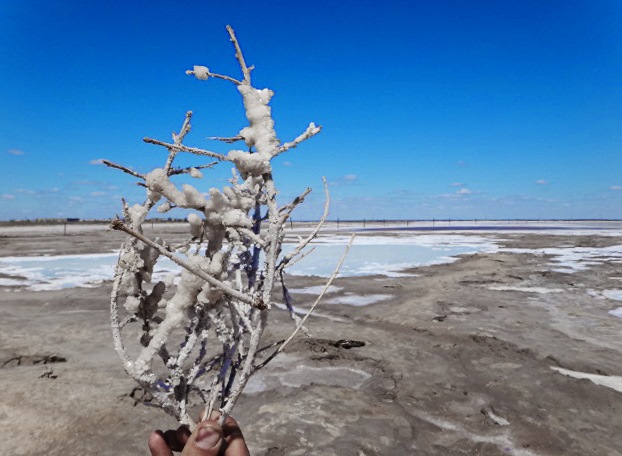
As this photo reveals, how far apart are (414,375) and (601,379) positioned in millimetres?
2515

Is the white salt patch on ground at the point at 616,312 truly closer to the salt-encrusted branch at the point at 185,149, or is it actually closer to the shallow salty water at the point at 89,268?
the shallow salty water at the point at 89,268

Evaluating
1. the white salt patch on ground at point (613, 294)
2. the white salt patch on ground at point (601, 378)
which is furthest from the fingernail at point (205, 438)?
the white salt patch on ground at point (613, 294)

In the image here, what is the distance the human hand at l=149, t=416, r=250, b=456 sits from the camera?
148 centimetres

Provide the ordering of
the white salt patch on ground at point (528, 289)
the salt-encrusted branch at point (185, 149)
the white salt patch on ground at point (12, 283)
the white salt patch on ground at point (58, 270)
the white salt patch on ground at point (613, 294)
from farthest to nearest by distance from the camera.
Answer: the white salt patch on ground at point (58, 270) → the white salt patch on ground at point (12, 283) → the white salt patch on ground at point (528, 289) → the white salt patch on ground at point (613, 294) → the salt-encrusted branch at point (185, 149)

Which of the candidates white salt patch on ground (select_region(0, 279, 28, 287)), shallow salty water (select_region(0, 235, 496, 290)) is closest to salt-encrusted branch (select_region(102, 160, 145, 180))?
shallow salty water (select_region(0, 235, 496, 290))

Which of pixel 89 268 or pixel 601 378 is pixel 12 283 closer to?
pixel 89 268

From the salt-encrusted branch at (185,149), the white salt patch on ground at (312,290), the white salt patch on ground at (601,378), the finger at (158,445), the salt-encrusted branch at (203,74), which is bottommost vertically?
the white salt patch on ground at (601,378)

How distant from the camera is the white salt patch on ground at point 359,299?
10284 mm

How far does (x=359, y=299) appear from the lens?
35.3 ft

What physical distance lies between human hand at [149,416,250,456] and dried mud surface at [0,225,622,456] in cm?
239

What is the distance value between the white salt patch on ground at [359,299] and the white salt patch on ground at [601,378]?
5.00m

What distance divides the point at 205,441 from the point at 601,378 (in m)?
6.08

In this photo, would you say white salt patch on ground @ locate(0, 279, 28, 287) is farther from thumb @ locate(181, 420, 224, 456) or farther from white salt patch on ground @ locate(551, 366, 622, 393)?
white salt patch on ground @ locate(551, 366, 622, 393)

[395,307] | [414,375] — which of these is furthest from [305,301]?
[414,375]
